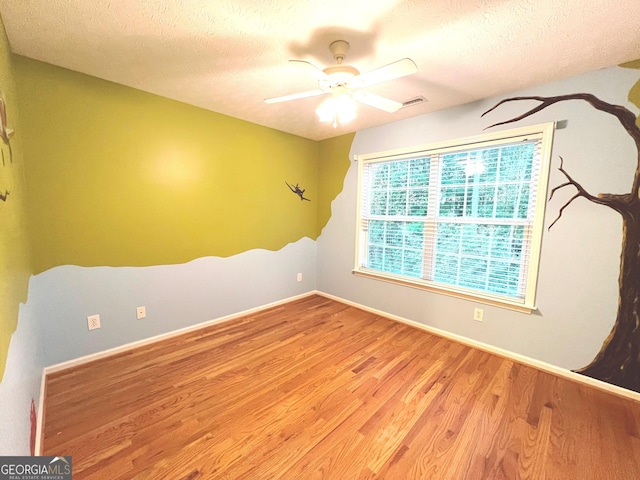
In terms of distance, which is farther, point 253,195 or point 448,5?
point 253,195

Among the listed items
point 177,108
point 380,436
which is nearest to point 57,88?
point 177,108

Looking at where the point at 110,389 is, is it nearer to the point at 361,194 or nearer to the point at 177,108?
the point at 177,108

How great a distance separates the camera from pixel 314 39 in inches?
63.9

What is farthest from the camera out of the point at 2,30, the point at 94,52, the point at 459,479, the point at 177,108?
the point at 177,108

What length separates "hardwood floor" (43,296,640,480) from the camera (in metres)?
1.36

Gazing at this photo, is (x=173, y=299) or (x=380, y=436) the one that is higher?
(x=173, y=299)

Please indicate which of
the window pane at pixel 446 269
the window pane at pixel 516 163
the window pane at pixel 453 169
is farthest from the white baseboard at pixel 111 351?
the window pane at pixel 516 163

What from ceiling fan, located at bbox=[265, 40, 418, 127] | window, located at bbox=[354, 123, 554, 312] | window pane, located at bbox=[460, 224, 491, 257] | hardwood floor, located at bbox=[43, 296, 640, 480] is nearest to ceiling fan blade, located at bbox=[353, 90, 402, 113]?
ceiling fan, located at bbox=[265, 40, 418, 127]

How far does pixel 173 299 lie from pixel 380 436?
225 cm

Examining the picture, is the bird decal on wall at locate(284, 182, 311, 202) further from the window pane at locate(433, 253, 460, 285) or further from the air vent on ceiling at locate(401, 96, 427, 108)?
the window pane at locate(433, 253, 460, 285)

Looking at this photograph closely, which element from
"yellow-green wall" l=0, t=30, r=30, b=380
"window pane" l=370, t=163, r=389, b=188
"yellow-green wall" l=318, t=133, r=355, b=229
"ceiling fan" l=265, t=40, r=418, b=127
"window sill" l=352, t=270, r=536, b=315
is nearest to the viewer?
"yellow-green wall" l=0, t=30, r=30, b=380

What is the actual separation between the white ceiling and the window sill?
1.88m

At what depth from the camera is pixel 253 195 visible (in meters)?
3.25

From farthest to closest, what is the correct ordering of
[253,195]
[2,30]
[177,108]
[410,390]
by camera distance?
1. [253,195]
2. [177,108]
3. [410,390]
4. [2,30]
